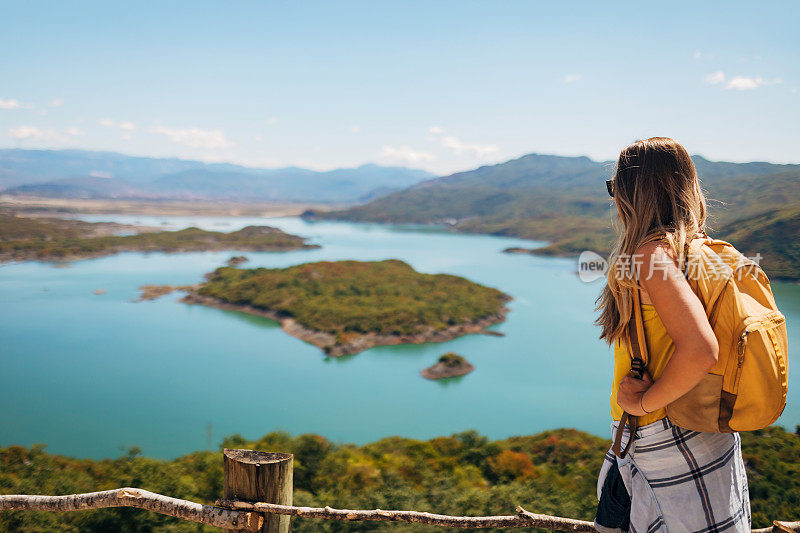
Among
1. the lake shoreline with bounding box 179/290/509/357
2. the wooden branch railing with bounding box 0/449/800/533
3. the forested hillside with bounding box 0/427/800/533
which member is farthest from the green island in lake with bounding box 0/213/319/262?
the wooden branch railing with bounding box 0/449/800/533

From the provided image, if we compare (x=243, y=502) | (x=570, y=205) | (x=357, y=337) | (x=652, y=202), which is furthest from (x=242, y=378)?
(x=570, y=205)

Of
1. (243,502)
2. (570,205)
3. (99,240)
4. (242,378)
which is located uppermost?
(570,205)

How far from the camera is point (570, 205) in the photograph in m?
76.5

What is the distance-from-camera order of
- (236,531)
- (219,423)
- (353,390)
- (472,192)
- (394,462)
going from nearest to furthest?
(236,531), (394,462), (219,423), (353,390), (472,192)

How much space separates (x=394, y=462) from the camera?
9320mm

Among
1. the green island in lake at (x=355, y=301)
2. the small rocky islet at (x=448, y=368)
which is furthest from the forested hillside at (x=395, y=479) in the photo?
the green island in lake at (x=355, y=301)

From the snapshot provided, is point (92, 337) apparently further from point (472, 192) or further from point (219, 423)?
point (472, 192)

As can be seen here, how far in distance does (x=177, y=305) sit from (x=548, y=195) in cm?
7355

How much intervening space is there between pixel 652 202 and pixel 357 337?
71.9 feet

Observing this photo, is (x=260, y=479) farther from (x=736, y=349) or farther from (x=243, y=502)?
(x=736, y=349)

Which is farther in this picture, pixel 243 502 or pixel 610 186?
pixel 243 502

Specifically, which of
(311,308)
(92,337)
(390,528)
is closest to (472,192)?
(311,308)

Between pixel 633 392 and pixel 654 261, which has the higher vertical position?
pixel 654 261

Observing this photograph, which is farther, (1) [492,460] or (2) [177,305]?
(2) [177,305]
